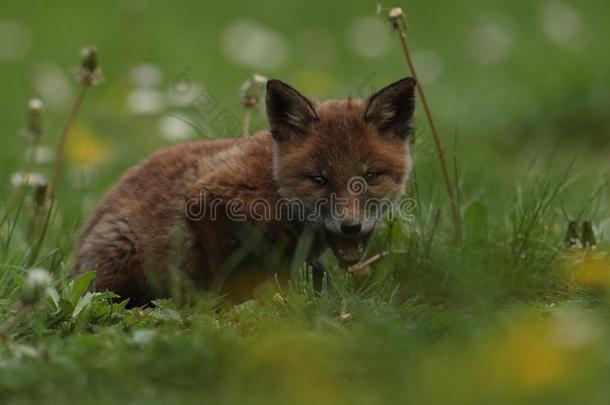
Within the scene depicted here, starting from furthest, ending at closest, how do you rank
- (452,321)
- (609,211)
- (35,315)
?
(609,211), (35,315), (452,321)

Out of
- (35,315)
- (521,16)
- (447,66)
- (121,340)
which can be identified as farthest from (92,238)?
(521,16)

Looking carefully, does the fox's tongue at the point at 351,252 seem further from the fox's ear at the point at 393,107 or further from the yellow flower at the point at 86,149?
the yellow flower at the point at 86,149

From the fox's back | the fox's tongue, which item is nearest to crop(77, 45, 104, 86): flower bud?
the fox's back

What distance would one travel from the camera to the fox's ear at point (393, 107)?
17.9 ft

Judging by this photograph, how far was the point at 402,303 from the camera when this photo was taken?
519 cm

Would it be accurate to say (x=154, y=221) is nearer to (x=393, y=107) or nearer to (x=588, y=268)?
(x=393, y=107)

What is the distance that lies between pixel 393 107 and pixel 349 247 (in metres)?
0.79

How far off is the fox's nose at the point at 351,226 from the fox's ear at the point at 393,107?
24.3 inches

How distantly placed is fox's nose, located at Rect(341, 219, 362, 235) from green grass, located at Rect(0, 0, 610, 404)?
0.87 ft

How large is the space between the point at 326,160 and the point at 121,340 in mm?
1687

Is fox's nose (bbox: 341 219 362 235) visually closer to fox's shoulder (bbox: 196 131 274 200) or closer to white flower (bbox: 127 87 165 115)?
fox's shoulder (bbox: 196 131 274 200)

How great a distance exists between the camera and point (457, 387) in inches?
128

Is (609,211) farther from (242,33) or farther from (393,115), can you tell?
(242,33)

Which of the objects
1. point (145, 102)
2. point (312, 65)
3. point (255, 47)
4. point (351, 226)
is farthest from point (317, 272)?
point (255, 47)
